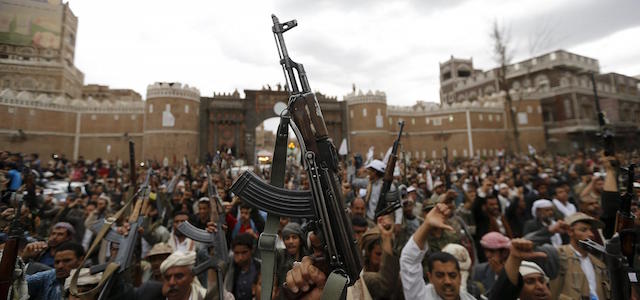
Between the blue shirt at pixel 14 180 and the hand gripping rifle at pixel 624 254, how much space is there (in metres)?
4.72

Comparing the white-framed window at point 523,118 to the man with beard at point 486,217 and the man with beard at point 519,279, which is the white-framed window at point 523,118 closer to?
the man with beard at point 486,217

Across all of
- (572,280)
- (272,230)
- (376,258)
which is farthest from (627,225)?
(272,230)

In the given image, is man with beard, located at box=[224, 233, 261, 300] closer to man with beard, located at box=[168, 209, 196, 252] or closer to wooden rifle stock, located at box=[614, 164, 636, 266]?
→ man with beard, located at box=[168, 209, 196, 252]

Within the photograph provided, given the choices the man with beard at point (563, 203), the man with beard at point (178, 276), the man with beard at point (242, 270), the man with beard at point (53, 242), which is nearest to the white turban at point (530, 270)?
the man with beard at point (242, 270)

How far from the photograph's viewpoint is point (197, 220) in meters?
4.68

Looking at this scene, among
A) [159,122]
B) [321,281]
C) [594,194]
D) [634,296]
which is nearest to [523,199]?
[594,194]

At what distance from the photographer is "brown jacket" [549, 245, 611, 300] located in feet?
8.99

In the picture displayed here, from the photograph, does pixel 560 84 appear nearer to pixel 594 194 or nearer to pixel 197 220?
pixel 594 194

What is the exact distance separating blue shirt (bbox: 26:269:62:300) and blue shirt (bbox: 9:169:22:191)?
775 mm

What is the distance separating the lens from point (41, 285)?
2322 millimetres

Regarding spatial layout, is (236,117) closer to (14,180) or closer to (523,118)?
(14,180)

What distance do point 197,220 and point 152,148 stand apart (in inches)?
1098

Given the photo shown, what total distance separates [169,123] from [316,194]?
30056 millimetres

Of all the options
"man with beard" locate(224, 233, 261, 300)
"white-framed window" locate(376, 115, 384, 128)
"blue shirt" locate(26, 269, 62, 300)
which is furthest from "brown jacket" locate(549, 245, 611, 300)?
"white-framed window" locate(376, 115, 384, 128)
